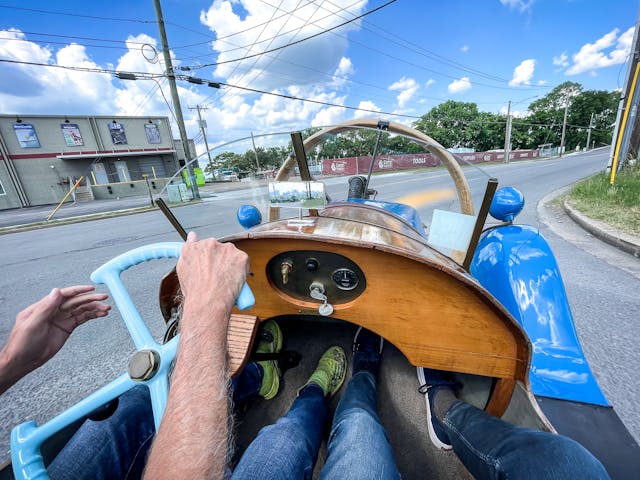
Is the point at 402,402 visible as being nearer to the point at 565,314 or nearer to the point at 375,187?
the point at 565,314

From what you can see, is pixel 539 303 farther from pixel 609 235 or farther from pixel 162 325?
pixel 609 235

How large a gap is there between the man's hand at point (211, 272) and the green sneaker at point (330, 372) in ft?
3.70

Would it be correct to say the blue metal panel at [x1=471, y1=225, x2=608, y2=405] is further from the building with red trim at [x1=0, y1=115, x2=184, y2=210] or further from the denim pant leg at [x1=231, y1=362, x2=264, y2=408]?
the building with red trim at [x1=0, y1=115, x2=184, y2=210]

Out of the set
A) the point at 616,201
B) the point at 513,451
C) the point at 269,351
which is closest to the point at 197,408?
the point at 513,451

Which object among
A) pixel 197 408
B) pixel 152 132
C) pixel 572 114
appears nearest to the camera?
pixel 197 408

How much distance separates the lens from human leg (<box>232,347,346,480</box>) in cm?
93

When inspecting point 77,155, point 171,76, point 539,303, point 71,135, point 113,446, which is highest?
point 171,76

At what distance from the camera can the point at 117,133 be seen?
21.7 meters

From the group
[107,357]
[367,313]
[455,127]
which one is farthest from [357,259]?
[455,127]

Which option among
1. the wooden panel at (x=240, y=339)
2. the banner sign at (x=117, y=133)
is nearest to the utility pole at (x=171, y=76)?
the wooden panel at (x=240, y=339)

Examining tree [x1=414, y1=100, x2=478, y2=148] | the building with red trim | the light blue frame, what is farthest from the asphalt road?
tree [x1=414, y1=100, x2=478, y2=148]

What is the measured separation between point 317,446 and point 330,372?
21.8 inches

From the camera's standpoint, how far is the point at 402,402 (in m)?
1.63

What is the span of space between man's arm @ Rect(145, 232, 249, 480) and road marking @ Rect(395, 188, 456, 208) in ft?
5.70
